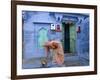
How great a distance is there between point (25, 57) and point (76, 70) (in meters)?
0.53

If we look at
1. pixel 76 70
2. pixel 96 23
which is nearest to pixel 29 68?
pixel 76 70

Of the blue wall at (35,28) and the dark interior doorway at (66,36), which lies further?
the dark interior doorway at (66,36)

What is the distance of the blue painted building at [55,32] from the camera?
179 centimetres

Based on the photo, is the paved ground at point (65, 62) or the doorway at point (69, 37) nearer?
the paved ground at point (65, 62)

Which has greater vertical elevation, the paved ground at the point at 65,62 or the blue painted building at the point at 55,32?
the blue painted building at the point at 55,32

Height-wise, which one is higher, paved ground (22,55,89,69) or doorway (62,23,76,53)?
doorway (62,23,76,53)

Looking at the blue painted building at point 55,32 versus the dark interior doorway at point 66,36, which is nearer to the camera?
the blue painted building at point 55,32

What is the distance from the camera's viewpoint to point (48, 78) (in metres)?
1.84

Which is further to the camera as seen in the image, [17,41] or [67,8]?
[67,8]

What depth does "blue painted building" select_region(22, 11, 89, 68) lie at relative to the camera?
5.88ft

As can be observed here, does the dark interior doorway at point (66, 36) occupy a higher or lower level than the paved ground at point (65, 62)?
higher

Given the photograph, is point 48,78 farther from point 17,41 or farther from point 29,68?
point 17,41

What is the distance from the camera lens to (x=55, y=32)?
187 centimetres

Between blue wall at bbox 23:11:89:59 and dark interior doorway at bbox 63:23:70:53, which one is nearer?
blue wall at bbox 23:11:89:59
